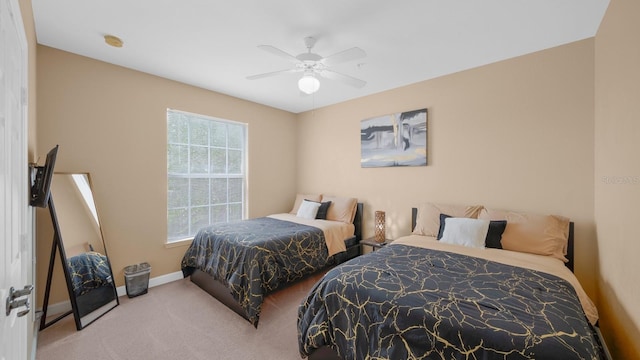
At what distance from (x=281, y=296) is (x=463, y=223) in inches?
83.8

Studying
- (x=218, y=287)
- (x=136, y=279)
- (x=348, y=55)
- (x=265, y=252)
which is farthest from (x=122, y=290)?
(x=348, y=55)

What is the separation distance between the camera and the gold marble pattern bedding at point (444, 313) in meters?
1.21

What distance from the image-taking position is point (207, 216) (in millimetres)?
3854

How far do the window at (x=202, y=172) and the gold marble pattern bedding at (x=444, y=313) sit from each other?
2457mm

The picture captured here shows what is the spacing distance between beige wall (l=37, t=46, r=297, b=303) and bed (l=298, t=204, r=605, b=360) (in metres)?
2.40

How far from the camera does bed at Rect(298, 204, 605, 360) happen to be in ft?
4.01

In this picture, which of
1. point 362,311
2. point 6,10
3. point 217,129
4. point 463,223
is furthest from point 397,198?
point 6,10

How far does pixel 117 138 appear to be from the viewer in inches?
117

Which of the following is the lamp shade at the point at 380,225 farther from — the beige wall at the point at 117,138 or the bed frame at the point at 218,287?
the beige wall at the point at 117,138

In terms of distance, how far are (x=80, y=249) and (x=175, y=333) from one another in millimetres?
1334

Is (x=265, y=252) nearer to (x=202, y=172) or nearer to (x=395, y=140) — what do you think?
(x=202, y=172)

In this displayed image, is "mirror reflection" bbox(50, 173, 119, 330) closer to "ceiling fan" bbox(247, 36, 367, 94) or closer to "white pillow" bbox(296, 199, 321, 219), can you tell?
"ceiling fan" bbox(247, 36, 367, 94)

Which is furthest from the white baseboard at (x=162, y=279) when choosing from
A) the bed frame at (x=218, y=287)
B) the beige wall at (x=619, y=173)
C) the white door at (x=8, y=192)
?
the beige wall at (x=619, y=173)

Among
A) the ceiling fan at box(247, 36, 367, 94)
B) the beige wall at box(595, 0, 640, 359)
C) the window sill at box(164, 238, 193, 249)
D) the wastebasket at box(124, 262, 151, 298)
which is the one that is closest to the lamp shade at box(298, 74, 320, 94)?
the ceiling fan at box(247, 36, 367, 94)
